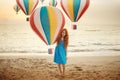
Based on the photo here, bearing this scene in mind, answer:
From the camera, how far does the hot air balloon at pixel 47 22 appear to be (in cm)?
345

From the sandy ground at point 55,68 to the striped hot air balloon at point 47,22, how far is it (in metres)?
0.98

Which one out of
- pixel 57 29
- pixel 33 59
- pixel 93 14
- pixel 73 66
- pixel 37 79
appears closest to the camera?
pixel 57 29

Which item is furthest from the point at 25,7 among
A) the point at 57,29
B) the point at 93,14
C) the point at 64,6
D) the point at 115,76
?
the point at 93,14

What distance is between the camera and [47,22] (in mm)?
3496

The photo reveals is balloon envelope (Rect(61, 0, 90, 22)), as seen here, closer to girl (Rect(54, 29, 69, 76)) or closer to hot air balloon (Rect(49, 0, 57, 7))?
girl (Rect(54, 29, 69, 76))

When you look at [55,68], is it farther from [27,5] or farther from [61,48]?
[27,5]

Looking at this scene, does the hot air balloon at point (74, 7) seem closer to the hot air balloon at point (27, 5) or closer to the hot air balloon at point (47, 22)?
the hot air balloon at point (27, 5)

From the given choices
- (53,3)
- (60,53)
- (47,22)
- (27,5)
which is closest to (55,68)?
(60,53)

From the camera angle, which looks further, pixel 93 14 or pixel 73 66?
pixel 93 14

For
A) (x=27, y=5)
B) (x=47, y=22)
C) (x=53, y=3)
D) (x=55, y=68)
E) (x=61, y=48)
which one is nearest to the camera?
(x=47, y=22)

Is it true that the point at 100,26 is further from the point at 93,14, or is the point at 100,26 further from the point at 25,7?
the point at 25,7

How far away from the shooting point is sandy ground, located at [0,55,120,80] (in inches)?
171

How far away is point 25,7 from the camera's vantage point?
4715 mm

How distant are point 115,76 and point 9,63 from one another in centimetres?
175
